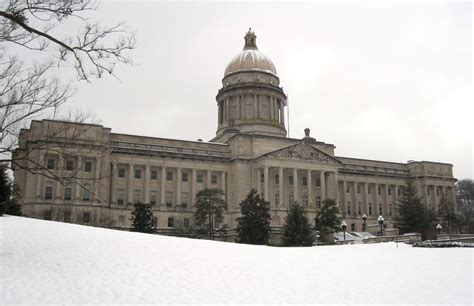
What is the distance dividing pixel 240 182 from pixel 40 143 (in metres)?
52.1

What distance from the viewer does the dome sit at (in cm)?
8875

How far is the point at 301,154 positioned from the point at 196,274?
5479cm

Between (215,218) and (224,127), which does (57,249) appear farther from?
(224,127)

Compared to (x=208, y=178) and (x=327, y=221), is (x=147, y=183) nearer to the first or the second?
(x=208, y=178)

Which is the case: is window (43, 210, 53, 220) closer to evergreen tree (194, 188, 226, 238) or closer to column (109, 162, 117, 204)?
column (109, 162, 117, 204)

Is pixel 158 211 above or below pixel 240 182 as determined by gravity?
below

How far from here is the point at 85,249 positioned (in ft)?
72.4

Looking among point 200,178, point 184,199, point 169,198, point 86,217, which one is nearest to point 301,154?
point 200,178

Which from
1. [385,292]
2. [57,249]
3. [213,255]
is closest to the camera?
[385,292]

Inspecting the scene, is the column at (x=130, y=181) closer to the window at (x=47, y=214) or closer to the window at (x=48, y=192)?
the window at (x=48, y=192)

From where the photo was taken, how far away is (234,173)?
71500mm

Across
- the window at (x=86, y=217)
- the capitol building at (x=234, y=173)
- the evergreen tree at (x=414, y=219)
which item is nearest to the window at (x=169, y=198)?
the capitol building at (x=234, y=173)

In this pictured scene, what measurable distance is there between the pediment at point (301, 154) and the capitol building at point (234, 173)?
15 cm

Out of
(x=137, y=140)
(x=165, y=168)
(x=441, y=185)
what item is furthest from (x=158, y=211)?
(x=441, y=185)
